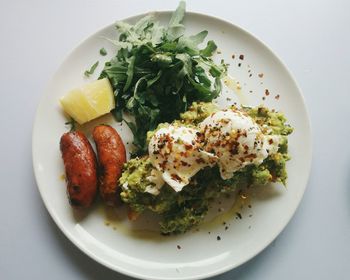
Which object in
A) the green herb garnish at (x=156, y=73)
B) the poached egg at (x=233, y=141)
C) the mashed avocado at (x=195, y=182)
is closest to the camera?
the poached egg at (x=233, y=141)

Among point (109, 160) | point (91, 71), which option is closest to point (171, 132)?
point (109, 160)

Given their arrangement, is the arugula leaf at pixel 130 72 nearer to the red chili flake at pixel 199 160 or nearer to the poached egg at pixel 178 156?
the poached egg at pixel 178 156

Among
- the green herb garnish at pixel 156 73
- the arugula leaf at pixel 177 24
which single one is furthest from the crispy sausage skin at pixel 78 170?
the arugula leaf at pixel 177 24

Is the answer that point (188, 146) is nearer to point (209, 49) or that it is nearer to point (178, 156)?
point (178, 156)

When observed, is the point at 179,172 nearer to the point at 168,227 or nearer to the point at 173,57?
the point at 168,227

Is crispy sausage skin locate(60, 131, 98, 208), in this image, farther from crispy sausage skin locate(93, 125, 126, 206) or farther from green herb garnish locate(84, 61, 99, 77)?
green herb garnish locate(84, 61, 99, 77)
